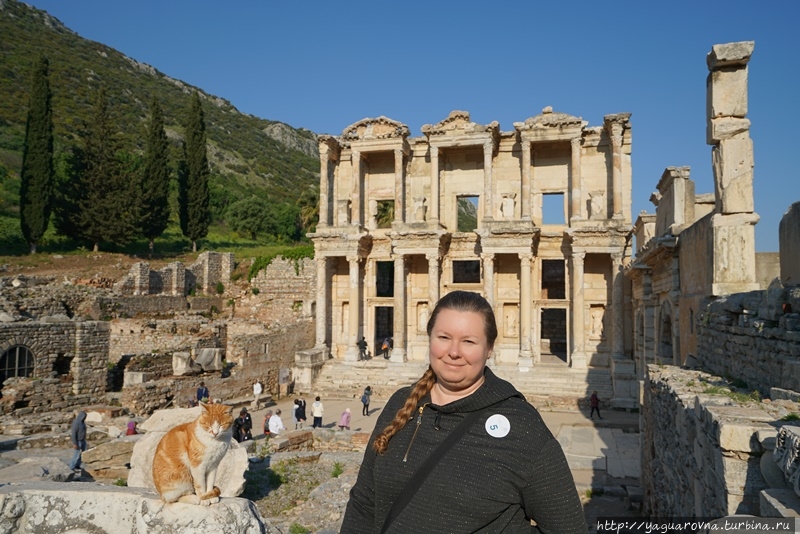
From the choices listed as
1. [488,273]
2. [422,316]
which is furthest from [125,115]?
[488,273]

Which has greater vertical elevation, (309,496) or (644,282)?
(644,282)

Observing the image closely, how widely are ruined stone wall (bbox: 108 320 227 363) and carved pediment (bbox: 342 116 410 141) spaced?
11.4m

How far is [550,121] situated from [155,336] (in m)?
19.9

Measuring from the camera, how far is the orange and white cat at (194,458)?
13.1 ft

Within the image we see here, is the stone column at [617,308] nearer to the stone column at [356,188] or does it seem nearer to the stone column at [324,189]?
the stone column at [356,188]

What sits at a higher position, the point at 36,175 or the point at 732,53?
the point at 36,175

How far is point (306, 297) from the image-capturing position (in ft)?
104

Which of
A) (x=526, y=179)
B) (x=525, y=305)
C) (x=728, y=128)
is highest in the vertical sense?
(x=526, y=179)

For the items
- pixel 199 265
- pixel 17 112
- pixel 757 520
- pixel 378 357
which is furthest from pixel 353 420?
pixel 17 112

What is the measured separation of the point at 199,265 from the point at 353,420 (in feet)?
67.5

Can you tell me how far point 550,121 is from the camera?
2380 centimetres

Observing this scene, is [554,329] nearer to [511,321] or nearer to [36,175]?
[511,321]

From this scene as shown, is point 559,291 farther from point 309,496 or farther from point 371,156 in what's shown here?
point 309,496

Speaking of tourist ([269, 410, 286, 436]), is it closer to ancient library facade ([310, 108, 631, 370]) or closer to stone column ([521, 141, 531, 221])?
ancient library facade ([310, 108, 631, 370])
